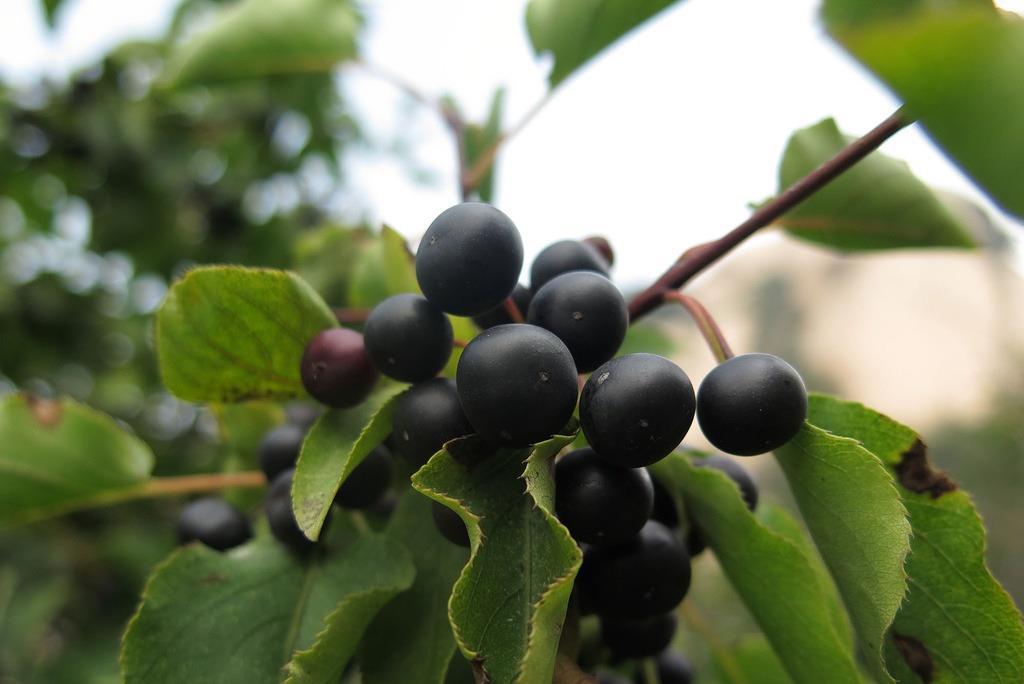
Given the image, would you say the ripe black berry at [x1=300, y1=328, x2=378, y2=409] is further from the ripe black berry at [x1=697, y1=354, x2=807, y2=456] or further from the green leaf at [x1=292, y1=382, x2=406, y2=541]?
the ripe black berry at [x1=697, y1=354, x2=807, y2=456]

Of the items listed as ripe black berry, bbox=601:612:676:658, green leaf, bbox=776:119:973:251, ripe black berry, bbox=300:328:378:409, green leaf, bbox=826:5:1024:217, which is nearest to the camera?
green leaf, bbox=826:5:1024:217

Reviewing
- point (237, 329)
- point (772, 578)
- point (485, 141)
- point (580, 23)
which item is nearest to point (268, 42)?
point (485, 141)

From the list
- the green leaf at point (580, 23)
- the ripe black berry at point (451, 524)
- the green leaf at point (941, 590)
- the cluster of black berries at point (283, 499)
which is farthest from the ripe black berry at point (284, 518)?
the green leaf at point (580, 23)

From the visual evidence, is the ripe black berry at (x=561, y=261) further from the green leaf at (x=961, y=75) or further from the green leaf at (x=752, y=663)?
the green leaf at (x=752, y=663)

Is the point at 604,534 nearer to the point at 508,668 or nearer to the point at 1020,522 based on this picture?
the point at 508,668

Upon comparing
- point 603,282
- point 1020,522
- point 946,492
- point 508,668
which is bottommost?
point 1020,522

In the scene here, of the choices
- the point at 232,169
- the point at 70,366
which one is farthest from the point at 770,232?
the point at 70,366

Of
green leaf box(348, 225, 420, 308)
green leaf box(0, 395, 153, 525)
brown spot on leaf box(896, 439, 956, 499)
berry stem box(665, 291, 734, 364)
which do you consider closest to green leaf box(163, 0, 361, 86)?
green leaf box(348, 225, 420, 308)

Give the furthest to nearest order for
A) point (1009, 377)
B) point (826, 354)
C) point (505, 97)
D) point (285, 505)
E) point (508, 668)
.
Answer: point (826, 354)
point (1009, 377)
point (505, 97)
point (285, 505)
point (508, 668)
